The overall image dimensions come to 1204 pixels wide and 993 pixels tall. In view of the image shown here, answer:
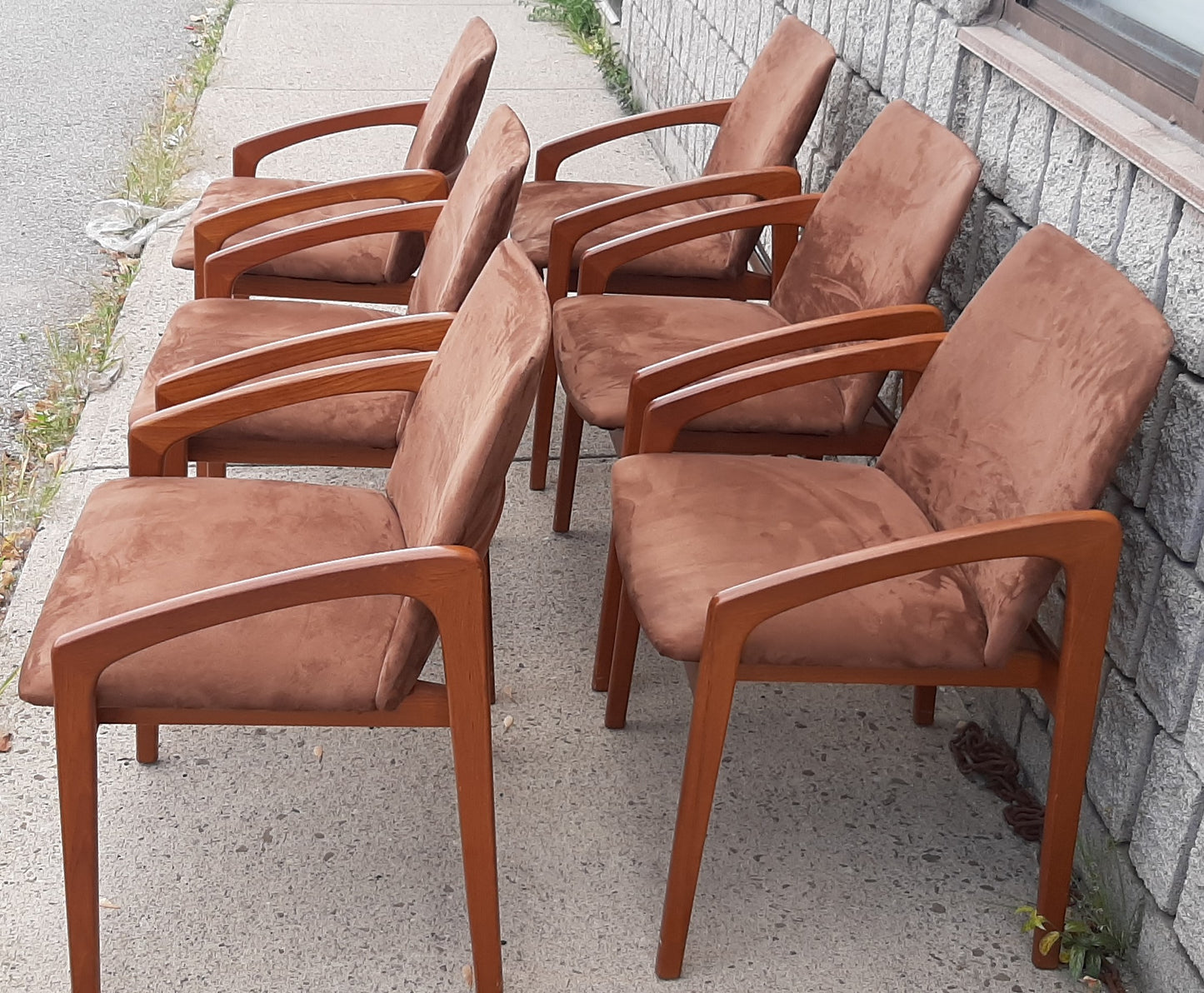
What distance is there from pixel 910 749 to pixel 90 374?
7.52ft

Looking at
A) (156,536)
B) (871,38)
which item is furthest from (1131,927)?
(871,38)

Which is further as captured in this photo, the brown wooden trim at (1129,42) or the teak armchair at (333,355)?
the teak armchair at (333,355)

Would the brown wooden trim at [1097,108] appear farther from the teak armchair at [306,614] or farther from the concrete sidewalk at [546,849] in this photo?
the concrete sidewalk at [546,849]

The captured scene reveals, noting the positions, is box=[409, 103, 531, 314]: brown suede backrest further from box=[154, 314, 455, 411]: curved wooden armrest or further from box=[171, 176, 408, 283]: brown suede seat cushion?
box=[171, 176, 408, 283]: brown suede seat cushion

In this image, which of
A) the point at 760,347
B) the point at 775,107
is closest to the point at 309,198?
the point at 775,107

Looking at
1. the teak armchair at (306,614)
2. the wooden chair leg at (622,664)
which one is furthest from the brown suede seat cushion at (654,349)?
the teak armchair at (306,614)

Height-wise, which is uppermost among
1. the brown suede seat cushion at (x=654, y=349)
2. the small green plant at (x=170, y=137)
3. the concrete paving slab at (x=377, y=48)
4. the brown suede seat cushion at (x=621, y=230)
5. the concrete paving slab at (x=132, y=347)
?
Answer: the brown suede seat cushion at (x=621, y=230)

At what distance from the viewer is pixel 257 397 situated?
6.91 ft

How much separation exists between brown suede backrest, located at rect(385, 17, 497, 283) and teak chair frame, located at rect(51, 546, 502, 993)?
1412mm

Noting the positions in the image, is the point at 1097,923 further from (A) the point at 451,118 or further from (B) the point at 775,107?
(A) the point at 451,118

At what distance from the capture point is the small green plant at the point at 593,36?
21.0 ft

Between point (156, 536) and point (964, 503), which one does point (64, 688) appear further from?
point (964, 503)

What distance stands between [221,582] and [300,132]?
1912 millimetres

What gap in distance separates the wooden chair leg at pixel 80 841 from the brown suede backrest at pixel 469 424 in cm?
35
